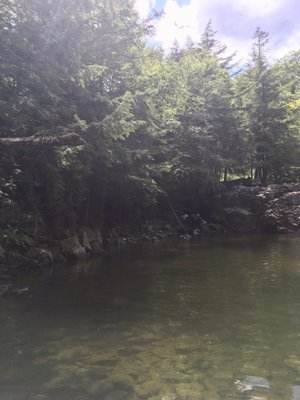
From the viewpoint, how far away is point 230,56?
52.1 m

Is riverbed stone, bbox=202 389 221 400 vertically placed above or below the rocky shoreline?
below

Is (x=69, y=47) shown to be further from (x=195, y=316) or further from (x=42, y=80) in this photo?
(x=195, y=316)

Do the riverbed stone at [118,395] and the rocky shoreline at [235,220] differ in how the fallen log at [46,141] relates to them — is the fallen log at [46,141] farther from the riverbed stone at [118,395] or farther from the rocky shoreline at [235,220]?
the rocky shoreline at [235,220]

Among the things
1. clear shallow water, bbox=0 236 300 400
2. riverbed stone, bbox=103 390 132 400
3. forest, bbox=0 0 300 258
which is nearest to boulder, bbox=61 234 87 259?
forest, bbox=0 0 300 258

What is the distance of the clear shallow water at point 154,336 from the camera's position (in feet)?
17.8

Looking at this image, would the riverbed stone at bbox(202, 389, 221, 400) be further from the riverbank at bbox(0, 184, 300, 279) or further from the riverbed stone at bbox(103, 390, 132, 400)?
the riverbank at bbox(0, 184, 300, 279)

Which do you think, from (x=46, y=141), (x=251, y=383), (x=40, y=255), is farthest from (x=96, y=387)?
(x=40, y=255)

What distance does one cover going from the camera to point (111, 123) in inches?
575

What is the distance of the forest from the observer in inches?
498

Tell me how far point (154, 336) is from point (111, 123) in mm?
9038

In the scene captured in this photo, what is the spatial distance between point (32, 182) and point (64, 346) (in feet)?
32.0

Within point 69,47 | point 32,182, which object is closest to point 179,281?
point 32,182

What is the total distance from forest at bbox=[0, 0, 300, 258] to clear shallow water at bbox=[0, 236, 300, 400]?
143 inches

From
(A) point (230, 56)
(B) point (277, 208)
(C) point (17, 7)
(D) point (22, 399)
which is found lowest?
(D) point (22, 399)
